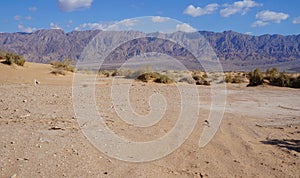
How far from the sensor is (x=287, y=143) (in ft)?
23.6

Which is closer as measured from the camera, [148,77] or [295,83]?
[295,83]

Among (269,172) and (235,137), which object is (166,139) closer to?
(235,137)

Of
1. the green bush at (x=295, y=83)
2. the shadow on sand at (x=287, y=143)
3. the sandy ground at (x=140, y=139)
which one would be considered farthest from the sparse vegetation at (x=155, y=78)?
the shadow on sand at (x=287, y=143)

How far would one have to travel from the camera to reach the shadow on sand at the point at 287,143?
22.5 ft

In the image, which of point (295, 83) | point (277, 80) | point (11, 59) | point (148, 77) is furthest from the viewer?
point (11, 59)

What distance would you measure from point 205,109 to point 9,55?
20.5m

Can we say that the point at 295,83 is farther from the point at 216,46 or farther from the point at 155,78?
the point at 216,46

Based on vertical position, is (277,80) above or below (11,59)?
below

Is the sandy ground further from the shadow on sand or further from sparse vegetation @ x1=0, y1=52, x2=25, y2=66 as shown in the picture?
sparse vegetation @ x1=0, y1=52, x2=25, y2=66

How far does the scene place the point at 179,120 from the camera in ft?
30.6

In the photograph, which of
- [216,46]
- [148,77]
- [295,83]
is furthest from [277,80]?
[216,46]

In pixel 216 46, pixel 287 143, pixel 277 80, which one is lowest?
pixel 287 143

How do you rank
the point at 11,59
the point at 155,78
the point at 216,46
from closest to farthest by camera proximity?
the point at 155,78 < the point at 11,59 < the point at 216,46

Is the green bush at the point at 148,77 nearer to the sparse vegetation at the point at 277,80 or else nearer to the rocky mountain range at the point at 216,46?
the sparse vegetation at the point at 277,80
